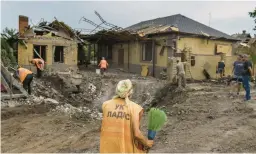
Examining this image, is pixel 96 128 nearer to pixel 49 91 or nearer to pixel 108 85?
pixel 49 91

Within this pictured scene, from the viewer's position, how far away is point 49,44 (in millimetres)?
22562

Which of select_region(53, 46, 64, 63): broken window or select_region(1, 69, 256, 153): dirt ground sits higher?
select_region(53, 46, 64, 63): broken window

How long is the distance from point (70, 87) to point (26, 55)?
6719mm

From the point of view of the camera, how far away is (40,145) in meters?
7.28

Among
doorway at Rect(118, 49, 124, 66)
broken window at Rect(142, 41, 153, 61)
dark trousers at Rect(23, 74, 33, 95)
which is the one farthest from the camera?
doorway at Rect(118, 49, 124, 66)

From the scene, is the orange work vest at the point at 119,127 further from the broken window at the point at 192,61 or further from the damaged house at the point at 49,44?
the damaged house at the point at 49,44

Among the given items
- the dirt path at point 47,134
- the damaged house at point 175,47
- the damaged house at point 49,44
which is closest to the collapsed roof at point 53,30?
the damaged house at point 49,44

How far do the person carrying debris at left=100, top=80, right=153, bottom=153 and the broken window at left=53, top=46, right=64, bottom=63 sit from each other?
21060 mm

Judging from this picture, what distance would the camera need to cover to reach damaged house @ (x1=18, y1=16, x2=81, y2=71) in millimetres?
21547

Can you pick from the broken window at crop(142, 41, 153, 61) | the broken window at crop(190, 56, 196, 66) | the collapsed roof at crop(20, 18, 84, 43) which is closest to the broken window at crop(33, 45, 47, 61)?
the collapsed roof at crop(20, 18, 84, 43)

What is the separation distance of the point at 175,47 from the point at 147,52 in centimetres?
333

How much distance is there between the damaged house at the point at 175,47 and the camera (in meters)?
19.8

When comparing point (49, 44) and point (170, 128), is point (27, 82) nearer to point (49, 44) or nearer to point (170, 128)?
point (170, 128)

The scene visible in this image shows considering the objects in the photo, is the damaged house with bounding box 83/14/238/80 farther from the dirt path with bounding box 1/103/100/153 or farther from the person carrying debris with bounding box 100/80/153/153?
the person carrying debris with bounding box 100/80/153/153
